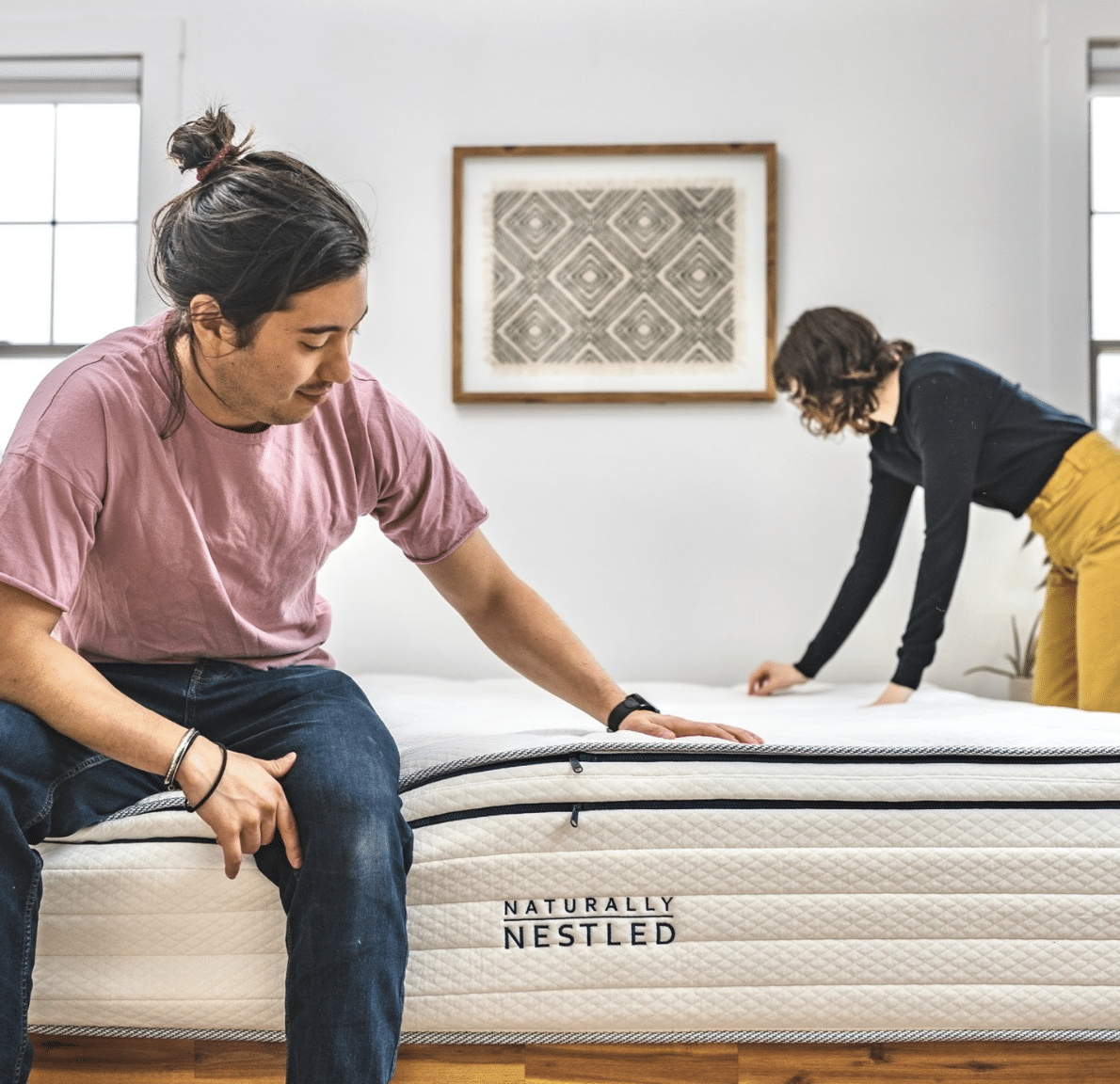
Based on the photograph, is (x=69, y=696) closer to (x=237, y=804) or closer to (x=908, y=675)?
(x=237, y=804)

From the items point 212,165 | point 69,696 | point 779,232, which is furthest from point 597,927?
point 779,232

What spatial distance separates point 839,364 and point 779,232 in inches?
31.6

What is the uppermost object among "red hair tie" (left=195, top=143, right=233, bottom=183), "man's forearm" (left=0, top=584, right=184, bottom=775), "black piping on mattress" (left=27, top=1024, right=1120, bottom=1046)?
"red hair tie" (left=195, top=143, right=233, bottom=183)

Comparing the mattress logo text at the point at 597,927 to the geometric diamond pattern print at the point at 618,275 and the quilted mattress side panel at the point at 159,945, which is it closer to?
the quilted mattress side panel at the point at 159,945

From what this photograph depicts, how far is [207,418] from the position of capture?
1.17m

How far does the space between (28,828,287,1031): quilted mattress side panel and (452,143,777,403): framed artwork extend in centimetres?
171

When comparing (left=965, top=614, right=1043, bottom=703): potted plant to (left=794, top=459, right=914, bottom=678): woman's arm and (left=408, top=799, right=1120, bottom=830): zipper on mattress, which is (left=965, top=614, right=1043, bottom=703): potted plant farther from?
(left=408, top=799, right=1120, bottom=830): zipper on mattress

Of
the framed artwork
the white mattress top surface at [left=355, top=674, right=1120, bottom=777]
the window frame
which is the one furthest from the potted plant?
the window frame

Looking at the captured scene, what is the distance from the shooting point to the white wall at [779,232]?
2.59 m

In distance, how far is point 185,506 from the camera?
1.13 meters

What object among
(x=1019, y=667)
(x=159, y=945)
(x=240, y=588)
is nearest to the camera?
(x=159, y=945)

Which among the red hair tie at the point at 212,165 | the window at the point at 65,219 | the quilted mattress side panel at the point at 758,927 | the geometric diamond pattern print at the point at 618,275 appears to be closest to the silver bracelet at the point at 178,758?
the quilted mattress side panel at the point at 758,927

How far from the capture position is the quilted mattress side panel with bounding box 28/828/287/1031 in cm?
107

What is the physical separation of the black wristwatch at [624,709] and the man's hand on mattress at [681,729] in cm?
2
